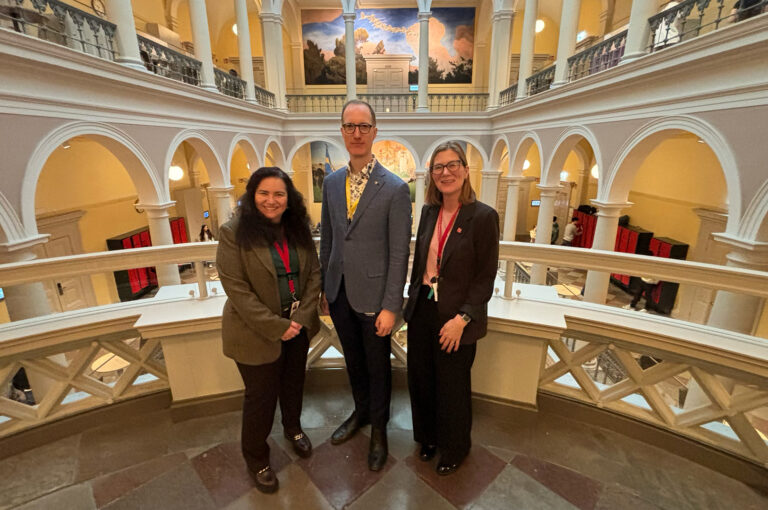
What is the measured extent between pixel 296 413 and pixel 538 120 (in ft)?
32.6

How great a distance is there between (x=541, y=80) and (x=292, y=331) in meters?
10.9

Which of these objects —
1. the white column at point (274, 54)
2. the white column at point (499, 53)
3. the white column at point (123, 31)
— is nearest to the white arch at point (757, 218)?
the white column at point (123, 31)

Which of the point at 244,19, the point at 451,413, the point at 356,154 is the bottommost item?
A: the point at 451,413

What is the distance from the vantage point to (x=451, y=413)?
76.2 inches

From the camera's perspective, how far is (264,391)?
1879 mm

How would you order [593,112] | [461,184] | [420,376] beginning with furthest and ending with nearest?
[593,112]
[420,376]
[461,184]

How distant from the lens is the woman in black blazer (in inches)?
68.0

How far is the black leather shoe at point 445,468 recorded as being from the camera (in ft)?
6.47

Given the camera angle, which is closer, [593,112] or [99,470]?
[99,470]

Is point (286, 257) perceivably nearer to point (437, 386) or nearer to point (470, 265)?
point (470, 265)

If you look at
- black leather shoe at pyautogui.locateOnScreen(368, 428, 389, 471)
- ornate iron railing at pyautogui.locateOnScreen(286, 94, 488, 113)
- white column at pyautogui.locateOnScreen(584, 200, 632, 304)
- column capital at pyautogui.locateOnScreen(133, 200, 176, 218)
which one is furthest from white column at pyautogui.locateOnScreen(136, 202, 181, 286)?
ornate iron railing at pyautogui.locateOnScreen(286, 94, 488, 113)

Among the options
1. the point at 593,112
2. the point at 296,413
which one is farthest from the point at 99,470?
the point at 593,112

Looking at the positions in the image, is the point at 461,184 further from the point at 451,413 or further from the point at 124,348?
the point at 124,348

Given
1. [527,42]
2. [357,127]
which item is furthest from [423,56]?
[357,127]
